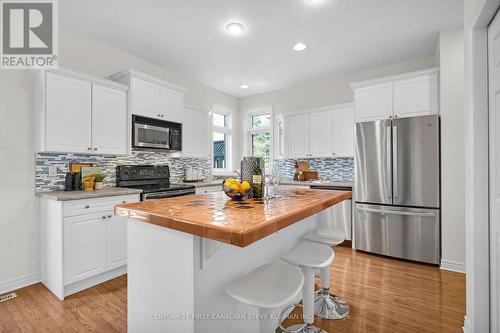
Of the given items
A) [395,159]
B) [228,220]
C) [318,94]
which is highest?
[318,94]

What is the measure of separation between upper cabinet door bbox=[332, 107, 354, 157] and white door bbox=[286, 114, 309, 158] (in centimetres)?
51

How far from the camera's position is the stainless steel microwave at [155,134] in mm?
3268

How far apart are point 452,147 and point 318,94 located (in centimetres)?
237

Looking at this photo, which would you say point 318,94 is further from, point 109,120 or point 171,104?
point 109,120

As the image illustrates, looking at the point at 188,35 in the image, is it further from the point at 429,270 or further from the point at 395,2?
the point at 429,270

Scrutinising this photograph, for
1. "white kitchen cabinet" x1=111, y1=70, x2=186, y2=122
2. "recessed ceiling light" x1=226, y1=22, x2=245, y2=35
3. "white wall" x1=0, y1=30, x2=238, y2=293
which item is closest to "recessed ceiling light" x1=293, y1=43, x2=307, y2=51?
"recessed ceiling light" x1=226, y1=22, x2=245, y2=35

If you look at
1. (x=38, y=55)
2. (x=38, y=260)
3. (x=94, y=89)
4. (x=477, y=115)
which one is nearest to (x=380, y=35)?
(x=477, y=115)

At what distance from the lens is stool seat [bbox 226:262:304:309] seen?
108 centimetres

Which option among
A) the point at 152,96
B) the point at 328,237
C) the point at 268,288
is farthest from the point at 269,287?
the point at 152,96

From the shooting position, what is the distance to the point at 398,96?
3.33 meters

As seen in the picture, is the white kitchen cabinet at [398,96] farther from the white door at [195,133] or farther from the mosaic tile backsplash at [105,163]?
the mosaic tile backsplash at [105,163]

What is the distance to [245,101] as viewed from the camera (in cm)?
565

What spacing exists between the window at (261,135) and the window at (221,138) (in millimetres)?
534

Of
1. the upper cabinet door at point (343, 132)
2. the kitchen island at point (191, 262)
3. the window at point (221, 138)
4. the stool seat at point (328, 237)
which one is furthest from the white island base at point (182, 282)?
the window at point (221, 138)
